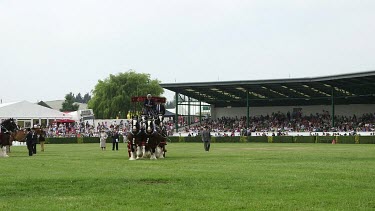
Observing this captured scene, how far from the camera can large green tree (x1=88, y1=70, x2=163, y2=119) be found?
120500 mm

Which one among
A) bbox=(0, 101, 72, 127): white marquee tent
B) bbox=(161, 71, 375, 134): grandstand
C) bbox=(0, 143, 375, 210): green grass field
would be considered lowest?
bbox=(0, 143, 375, 210): green grass field

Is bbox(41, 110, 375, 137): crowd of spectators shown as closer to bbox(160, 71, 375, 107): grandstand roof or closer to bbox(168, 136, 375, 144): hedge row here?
bbox(160, 71, 375, 107): grandstand roof

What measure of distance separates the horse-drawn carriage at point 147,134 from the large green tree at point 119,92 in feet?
293

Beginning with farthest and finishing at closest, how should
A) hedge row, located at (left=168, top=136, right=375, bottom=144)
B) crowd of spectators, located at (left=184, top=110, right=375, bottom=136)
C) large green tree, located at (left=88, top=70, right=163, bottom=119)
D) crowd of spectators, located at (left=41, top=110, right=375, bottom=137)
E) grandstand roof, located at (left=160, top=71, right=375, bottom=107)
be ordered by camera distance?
large green tree, located at (left=88, top=70, right=163, bottom=119) < crowd of spectators, located at (left=41, top=110, right=375, bottom=137) < crowd of spectators, located at (left=184, top=110, right=375, bottom=136) < grandstand roof, located at (left=160, top=71, right=375, bottom=107) < hedge row, located at (left=168, top=136, right=375, bottom=144)

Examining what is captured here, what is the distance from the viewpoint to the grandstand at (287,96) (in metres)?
77.8

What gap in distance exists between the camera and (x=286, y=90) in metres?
86.8

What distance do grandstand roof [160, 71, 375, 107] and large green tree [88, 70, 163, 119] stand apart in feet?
83.9

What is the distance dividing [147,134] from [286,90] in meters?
60.3

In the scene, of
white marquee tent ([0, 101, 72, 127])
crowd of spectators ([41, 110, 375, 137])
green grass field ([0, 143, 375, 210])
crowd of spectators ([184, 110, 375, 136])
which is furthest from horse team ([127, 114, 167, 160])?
white marquee tent ([0, 101, 72, 127])

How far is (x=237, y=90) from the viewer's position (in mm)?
90188

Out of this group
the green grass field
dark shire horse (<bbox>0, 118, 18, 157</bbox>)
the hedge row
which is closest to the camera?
the green grass field

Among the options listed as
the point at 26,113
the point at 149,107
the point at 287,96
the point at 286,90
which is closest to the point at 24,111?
the point at 26,113

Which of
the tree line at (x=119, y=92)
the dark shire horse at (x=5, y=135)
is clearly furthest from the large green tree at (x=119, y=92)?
the dark shire horse at (x=5, y=135)

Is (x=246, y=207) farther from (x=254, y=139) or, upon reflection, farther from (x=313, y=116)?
(x=313, y=116)
